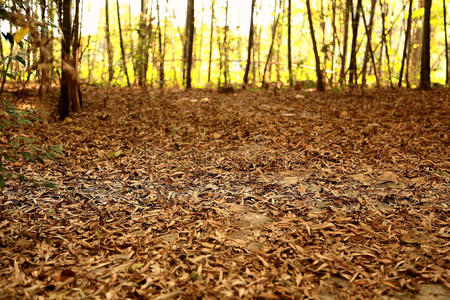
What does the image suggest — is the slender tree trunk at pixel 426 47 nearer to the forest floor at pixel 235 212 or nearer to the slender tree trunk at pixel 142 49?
the forest floor at pixel 235 212

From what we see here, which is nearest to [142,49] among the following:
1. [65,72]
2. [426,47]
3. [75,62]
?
[75,62]

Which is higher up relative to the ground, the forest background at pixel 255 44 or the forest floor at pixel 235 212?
the forest background at pixel 255 44

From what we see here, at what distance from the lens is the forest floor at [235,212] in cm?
213

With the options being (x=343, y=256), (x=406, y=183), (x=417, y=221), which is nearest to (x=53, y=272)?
(x=343, y=256)

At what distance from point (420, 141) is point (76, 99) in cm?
580

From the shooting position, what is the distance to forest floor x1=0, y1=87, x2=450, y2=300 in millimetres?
2131

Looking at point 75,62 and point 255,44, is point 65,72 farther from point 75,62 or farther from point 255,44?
point 255,44

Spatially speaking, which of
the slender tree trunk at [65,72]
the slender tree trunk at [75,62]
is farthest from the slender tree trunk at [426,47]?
the slender tree trunk at [65,72]

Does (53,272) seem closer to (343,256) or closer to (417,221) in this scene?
(343,256)

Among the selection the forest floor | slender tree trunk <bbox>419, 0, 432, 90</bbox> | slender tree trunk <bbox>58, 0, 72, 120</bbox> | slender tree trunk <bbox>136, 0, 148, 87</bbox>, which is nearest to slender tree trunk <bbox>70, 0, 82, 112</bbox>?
slender tree trunk <bbox>58, 0, 72, 120</bbox>

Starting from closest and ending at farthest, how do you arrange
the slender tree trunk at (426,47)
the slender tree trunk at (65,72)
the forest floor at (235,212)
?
the forest floor at (235,212), the slender tree trunk at (65,72), the slender tree trunk at (426,47)

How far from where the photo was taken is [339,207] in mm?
3113

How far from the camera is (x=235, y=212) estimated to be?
3066mm

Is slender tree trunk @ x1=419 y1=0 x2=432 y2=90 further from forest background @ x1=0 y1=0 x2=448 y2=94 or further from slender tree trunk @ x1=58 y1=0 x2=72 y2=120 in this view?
slender tree trunk @ x1=58 y1=0 x2=72 y2=120
